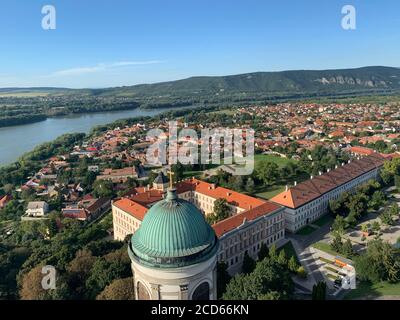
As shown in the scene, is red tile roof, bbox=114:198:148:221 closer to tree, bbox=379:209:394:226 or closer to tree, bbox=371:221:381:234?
tree, bbox=371:221:381:234

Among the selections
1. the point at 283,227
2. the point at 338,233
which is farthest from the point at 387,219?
the point at 283,227

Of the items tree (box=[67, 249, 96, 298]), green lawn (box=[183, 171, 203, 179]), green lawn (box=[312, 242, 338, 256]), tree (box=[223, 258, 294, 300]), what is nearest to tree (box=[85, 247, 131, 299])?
tree (box=[67, 249, 96, 298])

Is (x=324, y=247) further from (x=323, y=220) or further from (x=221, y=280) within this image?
(x=221, y=280)

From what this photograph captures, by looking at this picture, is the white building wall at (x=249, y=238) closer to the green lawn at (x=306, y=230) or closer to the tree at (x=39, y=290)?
the green lawn at (x=306, y=230)

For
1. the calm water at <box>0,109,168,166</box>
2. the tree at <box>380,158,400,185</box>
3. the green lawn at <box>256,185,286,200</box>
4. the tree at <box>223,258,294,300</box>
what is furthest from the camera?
the calm water at <box>0,109,168,166</box>

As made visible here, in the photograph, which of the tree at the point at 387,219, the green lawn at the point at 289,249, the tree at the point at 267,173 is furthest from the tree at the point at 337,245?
the tree at the point at 267,173

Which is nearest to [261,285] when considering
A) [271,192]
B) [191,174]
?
[271,192]
